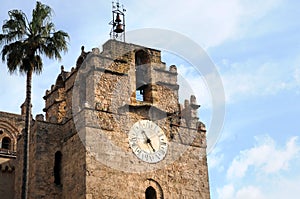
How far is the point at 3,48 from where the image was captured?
101 ft

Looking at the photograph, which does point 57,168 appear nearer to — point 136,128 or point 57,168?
point 57,168

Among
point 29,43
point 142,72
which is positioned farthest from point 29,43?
point 142,72

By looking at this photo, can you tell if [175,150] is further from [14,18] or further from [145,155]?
[14,18]

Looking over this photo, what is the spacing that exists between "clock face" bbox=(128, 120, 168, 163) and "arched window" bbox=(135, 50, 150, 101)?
2.37m

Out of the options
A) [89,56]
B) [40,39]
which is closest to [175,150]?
[89,56]

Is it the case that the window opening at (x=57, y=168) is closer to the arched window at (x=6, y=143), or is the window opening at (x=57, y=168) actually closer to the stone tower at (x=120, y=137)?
the stone tower at (x=120, y=137)

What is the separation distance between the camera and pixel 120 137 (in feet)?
112

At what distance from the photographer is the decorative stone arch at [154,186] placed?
3412 cm

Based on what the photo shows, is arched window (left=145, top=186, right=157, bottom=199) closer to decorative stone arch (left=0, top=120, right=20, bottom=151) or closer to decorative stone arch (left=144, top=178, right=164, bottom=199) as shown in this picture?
decorative stone arch (left=144, top=178, right=164, bottom=199)

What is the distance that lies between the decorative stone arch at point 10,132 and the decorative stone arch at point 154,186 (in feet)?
60.2

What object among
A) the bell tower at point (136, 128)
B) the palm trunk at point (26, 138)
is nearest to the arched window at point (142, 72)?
the bell tower at point (136, 128)

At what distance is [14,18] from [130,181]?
34.6ft

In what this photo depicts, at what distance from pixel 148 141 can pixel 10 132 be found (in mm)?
18364

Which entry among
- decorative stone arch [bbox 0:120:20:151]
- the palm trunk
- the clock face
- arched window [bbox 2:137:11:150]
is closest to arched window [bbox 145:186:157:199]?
the clock face
